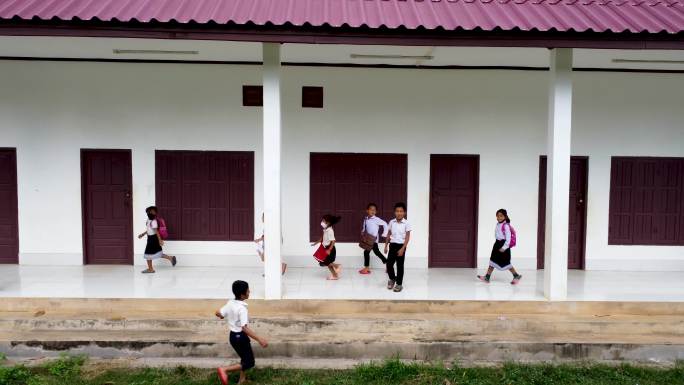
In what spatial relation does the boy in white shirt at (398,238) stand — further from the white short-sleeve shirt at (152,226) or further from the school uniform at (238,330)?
the white short-sleeve shirt at (152,226)

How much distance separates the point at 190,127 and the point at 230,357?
14.6 ft

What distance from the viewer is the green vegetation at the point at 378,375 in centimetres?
556

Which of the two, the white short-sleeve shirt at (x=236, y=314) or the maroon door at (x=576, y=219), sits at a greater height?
the maroon door at (x=576, y=219)

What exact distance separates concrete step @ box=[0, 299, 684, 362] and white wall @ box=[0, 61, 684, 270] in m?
2.23

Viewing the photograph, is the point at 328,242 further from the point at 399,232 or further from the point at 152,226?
the point at 152,226

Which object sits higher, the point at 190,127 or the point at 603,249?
the point at 190,127

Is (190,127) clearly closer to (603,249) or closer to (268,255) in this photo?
(268,255)

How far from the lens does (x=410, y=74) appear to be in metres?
9.20

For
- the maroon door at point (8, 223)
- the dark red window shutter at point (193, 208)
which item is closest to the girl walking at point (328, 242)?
the dark red window shutter at point (193, 208)

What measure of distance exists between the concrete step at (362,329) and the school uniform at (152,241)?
5.60ft

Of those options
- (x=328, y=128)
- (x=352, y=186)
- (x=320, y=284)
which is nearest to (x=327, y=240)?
(x=320, y=284)

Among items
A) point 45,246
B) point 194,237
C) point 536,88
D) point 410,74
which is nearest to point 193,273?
point 194,237

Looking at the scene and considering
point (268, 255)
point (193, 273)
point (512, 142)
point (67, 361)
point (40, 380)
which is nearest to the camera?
point (40, 380)

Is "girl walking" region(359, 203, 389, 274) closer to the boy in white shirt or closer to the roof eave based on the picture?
the boy in white shirt
